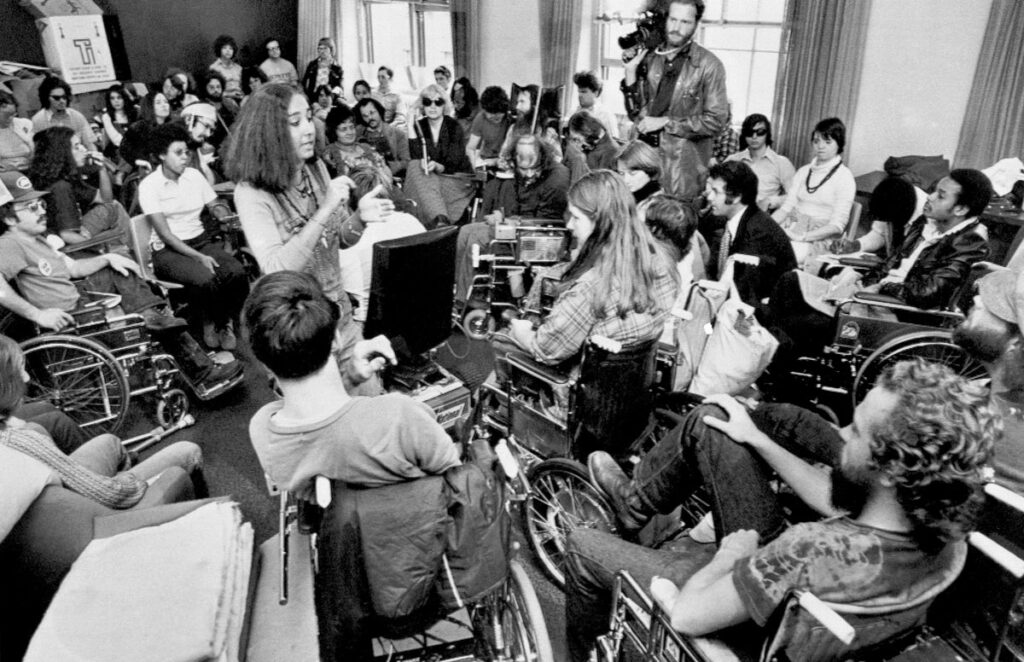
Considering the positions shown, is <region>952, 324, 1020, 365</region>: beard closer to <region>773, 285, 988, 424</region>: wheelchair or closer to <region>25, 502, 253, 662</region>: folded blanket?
<region>773, 285, 988, 424</region>: wheelchair

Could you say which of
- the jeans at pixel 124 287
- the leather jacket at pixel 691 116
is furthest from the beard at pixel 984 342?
the jeans at pixel 124 287

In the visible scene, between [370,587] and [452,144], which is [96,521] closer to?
[370,587]

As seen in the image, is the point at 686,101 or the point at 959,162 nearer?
the point at 686,101

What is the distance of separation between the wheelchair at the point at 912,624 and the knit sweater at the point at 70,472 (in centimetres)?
134

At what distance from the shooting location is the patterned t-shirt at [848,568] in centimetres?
117

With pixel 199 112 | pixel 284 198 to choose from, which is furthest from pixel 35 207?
pixel 199 112

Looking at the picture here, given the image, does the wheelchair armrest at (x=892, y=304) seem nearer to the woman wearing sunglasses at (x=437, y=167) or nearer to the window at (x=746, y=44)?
the woman wearing sunglasses at (x=437, y=167)

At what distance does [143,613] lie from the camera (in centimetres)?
110

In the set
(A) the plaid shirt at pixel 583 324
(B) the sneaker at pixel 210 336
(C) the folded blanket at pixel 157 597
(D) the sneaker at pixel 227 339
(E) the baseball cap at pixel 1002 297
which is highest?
(E) the baseball cap at pixel 1002 297

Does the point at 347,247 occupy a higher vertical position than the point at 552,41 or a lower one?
lower

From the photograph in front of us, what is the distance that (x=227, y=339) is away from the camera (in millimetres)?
4129

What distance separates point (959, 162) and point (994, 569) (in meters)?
4.82

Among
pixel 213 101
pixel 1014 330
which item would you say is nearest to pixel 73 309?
pixel 1014 330

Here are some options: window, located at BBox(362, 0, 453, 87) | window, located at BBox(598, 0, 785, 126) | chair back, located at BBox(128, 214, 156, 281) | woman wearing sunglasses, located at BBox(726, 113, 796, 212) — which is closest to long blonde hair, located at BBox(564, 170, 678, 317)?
chair back, located at BBox(128, 214, 156, 281)
